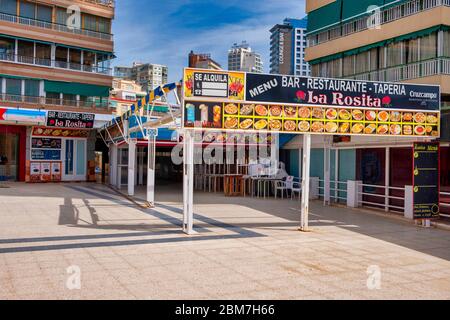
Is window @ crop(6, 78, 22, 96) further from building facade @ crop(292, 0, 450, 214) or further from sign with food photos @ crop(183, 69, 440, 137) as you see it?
sign with food photos @ crop(183, 69, 440, 137)

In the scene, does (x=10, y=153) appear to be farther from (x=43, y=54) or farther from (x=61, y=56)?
(x=61, y=56)

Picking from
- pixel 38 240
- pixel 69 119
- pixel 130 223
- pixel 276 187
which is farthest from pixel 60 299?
pixel 69 119

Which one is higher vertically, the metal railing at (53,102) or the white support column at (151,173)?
the metal railing at (53,102)

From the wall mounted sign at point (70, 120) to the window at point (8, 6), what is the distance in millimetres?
10145

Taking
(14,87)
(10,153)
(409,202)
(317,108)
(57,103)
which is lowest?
(409,202)

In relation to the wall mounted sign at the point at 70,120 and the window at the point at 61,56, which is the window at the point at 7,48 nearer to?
the window at the point at 61,56

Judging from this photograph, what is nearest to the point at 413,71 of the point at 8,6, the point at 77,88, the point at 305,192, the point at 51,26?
the point at 305,192

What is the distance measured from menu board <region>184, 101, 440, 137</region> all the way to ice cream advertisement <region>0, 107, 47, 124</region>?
1773 centimetres

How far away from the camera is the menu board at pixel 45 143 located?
93.5 feet

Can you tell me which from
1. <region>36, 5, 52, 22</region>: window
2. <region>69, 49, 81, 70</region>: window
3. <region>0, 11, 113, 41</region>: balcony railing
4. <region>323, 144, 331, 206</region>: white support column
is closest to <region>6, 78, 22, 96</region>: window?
<region>69, 49, 81, 70</region>: window

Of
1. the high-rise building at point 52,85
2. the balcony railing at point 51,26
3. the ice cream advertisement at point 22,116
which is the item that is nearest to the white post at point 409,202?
the high-rise building at point 52,85

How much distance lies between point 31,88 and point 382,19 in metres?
23.3

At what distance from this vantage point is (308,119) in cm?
1224

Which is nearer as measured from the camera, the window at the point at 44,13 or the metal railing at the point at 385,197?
the metal railing at the point at 385,197
